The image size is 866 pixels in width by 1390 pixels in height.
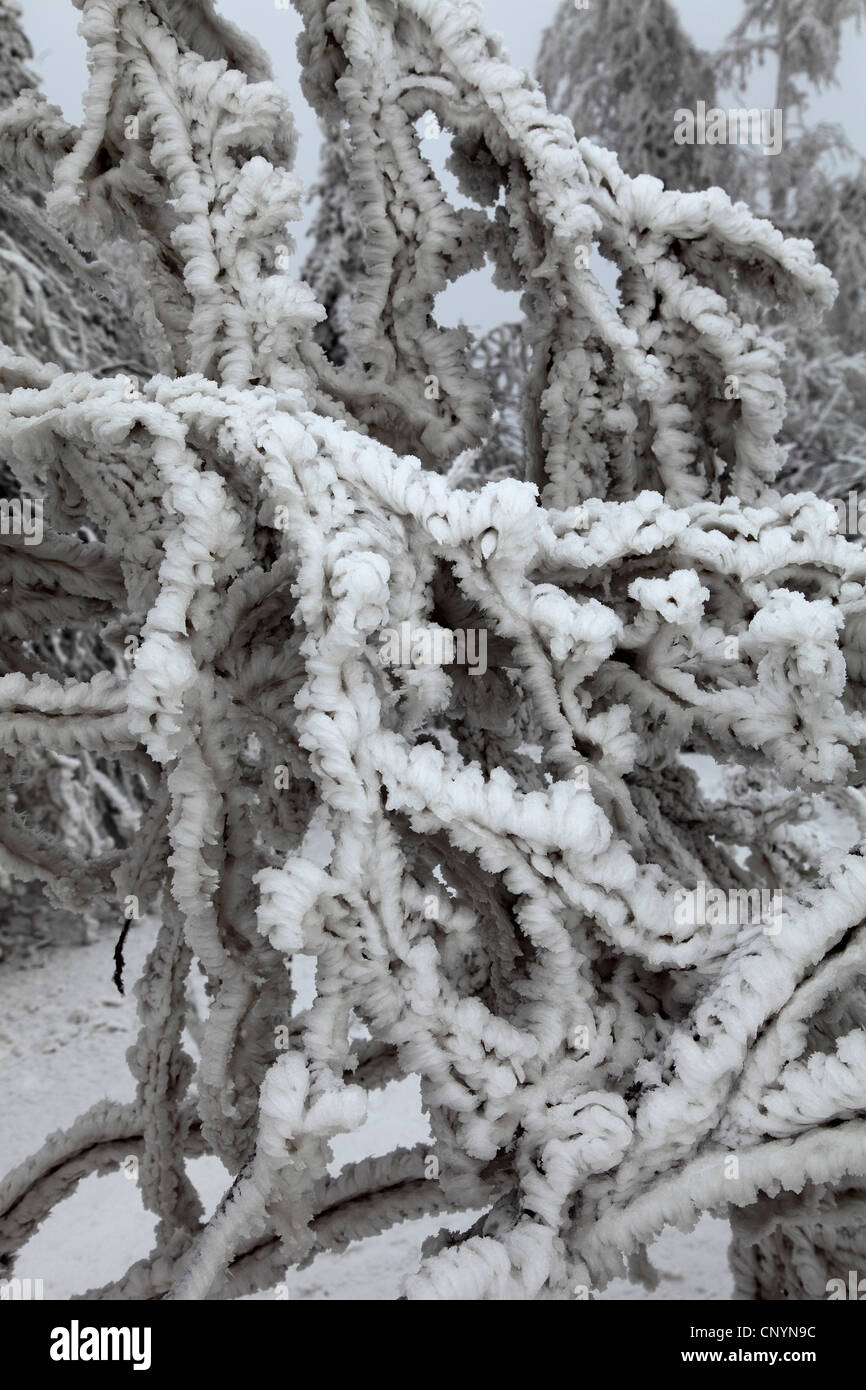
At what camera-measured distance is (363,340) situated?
0.68 metres

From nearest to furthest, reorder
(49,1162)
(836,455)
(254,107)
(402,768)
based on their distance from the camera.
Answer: (402,768) → (254,107) → (49,1162) → (836,455)

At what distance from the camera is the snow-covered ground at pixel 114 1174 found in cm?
114

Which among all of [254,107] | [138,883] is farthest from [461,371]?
[138,883]

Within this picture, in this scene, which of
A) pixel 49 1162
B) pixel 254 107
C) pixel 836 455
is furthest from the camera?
pixel 836 455

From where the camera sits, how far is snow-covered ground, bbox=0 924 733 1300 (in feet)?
3.74

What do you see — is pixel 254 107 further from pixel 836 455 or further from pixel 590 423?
pixel 836 455

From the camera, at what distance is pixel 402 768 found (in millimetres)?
467

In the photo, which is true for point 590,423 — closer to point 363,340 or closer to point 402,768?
point 363,340

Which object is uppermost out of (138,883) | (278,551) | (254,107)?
(254,107)

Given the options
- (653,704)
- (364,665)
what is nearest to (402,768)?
(364,665)

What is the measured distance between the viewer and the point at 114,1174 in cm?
161

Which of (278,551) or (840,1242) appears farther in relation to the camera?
(840,1242)

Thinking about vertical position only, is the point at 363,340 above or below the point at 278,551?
above

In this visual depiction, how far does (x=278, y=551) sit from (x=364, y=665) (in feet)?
0.38
